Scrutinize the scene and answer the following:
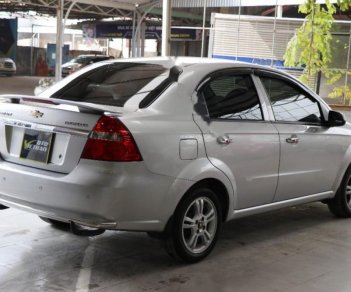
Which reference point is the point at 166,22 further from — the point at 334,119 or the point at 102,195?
the point at 102,195

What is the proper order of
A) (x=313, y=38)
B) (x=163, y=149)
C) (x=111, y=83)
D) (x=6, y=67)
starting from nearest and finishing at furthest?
(x=163, y=149) < (x=111, y=83) < (x=313, y=38) < (x=6, y=67)

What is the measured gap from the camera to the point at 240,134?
16.2ft

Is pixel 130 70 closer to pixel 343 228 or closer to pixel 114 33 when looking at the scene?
pixel 343 228

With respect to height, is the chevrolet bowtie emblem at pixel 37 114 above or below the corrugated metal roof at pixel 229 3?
below

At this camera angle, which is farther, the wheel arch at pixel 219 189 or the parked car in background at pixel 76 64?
the parked car in background at pixel 76 64

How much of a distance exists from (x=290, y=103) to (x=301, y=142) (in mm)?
414

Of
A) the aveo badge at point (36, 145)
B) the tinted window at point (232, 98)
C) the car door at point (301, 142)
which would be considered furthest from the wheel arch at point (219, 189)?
the aveo badge at point (36, 145)

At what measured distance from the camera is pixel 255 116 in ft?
17.1

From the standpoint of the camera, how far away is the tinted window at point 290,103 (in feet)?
17.9

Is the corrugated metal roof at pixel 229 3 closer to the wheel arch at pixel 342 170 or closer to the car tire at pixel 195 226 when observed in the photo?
the wheel arch at pixel 342 170

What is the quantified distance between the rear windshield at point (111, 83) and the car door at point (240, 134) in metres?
0.52

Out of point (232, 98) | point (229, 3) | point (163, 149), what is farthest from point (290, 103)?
point (229, 3)

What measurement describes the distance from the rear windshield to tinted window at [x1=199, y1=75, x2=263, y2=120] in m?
0.47

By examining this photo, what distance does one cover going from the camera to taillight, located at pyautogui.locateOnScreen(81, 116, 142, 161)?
4.10 meters
